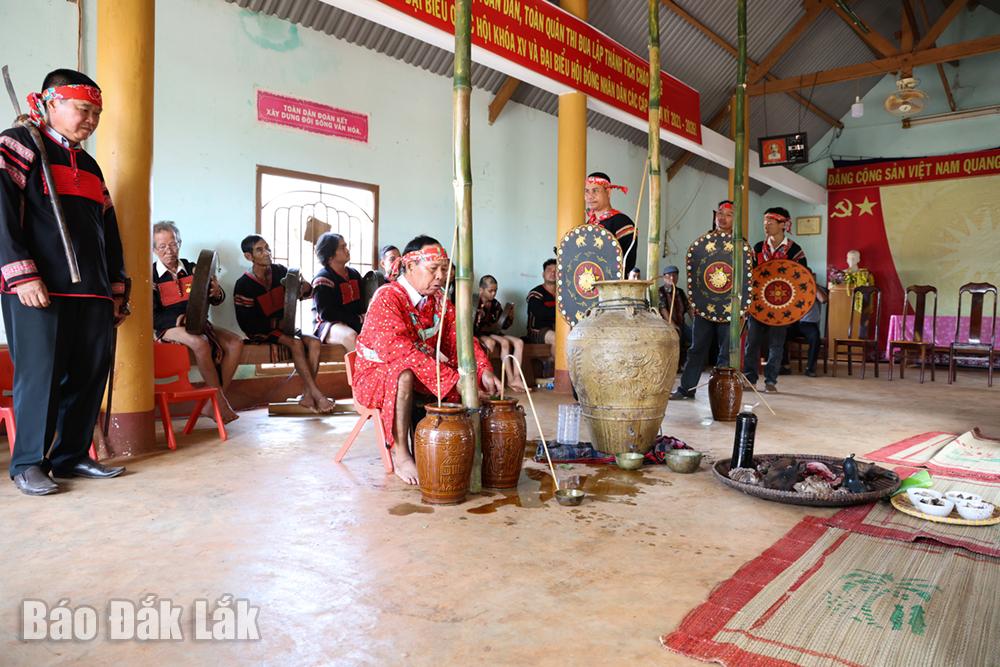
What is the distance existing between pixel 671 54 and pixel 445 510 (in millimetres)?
8038

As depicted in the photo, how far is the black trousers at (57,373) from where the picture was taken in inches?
107

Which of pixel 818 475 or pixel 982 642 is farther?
pixel 818 475

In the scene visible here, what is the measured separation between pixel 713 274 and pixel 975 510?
2927mm

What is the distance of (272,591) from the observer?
5.88 feet

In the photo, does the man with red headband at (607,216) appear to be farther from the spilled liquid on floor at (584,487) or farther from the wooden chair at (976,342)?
the wooden chair at (976,342)

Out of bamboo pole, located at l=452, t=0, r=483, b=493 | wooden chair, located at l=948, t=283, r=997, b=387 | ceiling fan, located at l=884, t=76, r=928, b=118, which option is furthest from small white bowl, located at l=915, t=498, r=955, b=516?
ceiling fan, located at l=884, t=76, r=928, b=118

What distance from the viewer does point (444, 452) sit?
251 centimetres

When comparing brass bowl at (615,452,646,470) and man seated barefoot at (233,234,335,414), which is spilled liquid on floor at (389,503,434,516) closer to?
brass bowl at (615,452,646,470)

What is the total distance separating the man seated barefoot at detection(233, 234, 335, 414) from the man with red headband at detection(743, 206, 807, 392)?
13.3ft

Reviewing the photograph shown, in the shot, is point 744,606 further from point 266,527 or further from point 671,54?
point 671,54

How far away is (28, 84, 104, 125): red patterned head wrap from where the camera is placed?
8.98 feet

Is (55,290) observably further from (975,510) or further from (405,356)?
(975,510)

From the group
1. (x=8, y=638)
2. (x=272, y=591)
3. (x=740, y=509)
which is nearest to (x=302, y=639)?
(x=272, y=591)

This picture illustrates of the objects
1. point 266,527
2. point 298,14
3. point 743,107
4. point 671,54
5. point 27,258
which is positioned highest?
point 671,54
